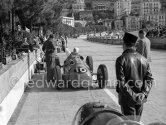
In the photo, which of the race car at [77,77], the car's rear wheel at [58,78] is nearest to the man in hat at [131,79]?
the race car at [77,77]

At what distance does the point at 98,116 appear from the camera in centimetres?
374

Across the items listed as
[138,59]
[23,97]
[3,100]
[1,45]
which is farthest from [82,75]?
[1,45]

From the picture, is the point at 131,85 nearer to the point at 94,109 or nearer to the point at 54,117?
the point at 94,109

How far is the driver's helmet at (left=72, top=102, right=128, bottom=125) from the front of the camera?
11.9 ft

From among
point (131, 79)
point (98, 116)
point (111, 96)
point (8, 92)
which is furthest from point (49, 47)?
point (98, 116)

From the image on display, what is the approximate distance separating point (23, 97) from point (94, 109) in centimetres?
634

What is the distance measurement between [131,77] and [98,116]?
128cm

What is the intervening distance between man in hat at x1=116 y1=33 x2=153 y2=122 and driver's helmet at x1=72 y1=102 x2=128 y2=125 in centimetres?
68

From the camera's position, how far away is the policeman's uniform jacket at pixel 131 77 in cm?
468

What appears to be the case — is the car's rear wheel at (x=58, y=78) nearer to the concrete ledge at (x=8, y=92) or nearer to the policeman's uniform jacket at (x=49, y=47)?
the concrete ledge at (x=8, y=92)

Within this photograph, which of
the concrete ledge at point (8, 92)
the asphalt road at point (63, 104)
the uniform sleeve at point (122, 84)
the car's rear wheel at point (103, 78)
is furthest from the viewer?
the car's rear wheel at point (103, 78)

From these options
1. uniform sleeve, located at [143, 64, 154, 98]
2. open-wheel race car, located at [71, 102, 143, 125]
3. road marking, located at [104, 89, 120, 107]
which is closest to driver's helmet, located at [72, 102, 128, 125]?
open-wheel race car, located at [71, 102, 143, 125]

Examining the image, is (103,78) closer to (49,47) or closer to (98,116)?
(49,47)

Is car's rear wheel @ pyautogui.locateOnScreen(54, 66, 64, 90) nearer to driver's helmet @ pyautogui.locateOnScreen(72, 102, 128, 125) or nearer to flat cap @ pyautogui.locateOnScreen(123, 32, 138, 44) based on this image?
flat cap @ pyautogui.locateOnScreen(123, 32, 138, 44)
